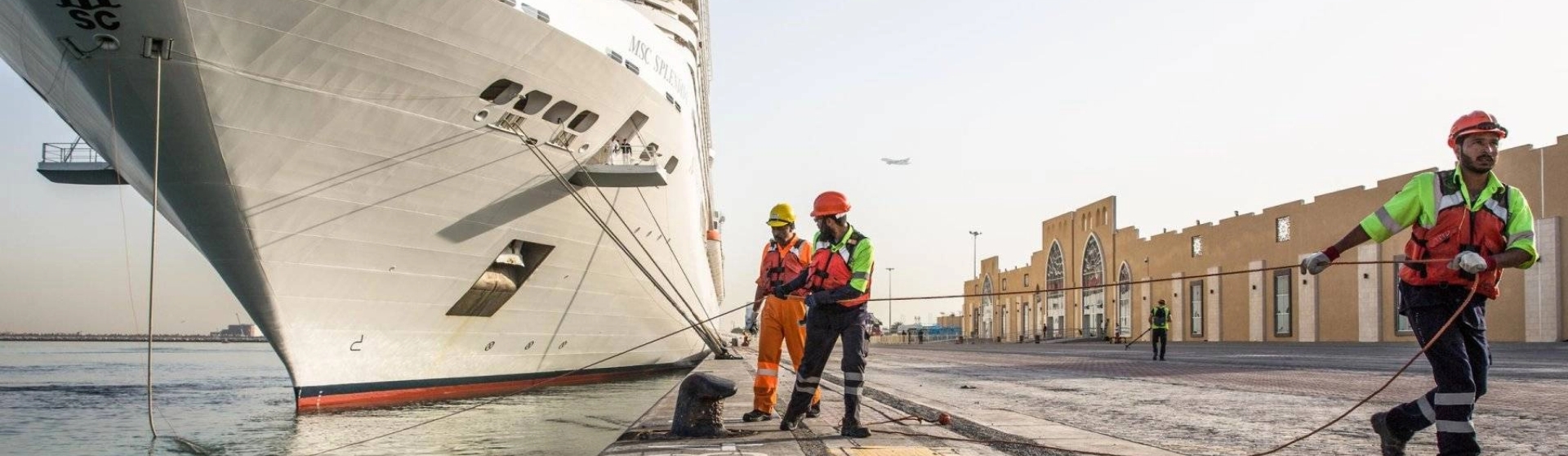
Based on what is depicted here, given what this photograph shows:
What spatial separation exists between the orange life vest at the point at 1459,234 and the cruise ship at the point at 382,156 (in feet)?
29.0

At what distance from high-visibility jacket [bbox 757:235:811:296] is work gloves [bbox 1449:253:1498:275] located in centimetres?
405

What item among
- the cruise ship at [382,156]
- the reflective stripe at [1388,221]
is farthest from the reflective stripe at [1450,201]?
the cruise ship at [382,156]

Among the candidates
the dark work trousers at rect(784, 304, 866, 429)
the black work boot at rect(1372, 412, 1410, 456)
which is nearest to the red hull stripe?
the dark work trousers at rect(784, 304, 866, 429)

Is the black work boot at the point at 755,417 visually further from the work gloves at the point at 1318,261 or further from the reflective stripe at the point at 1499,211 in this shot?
the reflective stripe at the point at 1499,211

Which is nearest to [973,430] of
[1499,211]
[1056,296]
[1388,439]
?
[1388,439]

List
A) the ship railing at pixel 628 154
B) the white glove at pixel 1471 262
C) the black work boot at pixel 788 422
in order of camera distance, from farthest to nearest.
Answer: the ship railing at pixel 628 154 → the black work boot at pixel 788 422 → the white glove at pixel 1471 262

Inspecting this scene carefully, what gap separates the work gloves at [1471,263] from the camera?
168 inches

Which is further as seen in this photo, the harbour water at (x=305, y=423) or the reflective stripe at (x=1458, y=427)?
the harbour water at (x=305, y=423)

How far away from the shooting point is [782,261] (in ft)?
25.6

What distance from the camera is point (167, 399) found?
792 inches

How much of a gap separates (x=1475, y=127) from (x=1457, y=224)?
0.38m

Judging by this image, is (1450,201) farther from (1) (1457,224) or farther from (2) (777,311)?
(2) (777,311)

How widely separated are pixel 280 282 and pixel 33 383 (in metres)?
20.5

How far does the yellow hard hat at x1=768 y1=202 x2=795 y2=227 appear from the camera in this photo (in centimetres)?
793
